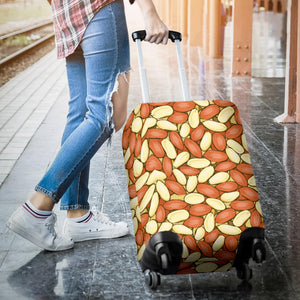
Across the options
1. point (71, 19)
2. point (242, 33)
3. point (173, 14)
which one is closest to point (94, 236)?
point (71, 19)

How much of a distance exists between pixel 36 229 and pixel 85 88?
2.25 ft

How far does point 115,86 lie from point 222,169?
2.10 feet

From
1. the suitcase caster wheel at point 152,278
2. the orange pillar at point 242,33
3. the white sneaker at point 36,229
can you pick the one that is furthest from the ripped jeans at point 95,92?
the orange pillar at point 242,33

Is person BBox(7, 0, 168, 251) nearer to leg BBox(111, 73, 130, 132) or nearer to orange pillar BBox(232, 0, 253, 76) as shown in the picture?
leg BBox(111, 73, 130, 132)

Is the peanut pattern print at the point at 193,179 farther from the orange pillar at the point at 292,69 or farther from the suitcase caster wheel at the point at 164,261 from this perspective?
the orange pillar at the point at 292,69

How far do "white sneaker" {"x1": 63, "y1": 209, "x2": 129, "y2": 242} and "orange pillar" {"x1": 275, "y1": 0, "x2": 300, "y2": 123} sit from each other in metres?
3.23

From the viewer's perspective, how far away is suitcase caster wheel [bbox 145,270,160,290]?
7.97ft

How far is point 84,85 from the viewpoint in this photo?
301 cm

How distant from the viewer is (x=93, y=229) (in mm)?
3104

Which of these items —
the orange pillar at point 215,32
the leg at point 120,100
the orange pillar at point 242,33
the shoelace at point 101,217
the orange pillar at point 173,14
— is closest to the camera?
the leg at point 120,100

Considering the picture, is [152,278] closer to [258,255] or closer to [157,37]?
[258,255]

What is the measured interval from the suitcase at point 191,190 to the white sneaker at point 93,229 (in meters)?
0.65

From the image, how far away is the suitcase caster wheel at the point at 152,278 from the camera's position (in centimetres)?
243

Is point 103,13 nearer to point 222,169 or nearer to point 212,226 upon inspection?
point 222,169
